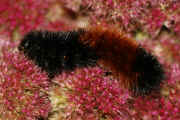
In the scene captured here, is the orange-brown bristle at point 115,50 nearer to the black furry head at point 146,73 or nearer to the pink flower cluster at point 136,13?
the black furry head at point 146,73

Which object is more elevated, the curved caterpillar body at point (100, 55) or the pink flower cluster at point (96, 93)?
the curved caterpillar body at point (100, 55)

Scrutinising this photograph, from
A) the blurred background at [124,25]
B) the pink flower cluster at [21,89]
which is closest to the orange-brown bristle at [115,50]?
the blurred background at [124,25]

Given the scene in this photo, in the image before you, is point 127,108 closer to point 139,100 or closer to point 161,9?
point 139,100

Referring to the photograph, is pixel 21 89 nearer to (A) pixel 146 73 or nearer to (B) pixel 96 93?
(B) pixel 96 93

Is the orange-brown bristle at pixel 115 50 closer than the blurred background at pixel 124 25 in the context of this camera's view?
Yes

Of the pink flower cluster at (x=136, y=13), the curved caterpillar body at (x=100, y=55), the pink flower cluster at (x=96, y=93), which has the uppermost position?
the pink flower cluster at (x=136, y=13)

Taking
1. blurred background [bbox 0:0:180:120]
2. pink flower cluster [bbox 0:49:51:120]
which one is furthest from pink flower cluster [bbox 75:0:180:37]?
pink flower cluster [bbox 0:49:51:120]

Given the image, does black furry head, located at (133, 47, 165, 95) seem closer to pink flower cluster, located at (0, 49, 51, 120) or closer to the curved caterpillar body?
the curved caterpillar body

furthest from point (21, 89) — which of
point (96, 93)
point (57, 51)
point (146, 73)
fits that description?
point (146, 73)
